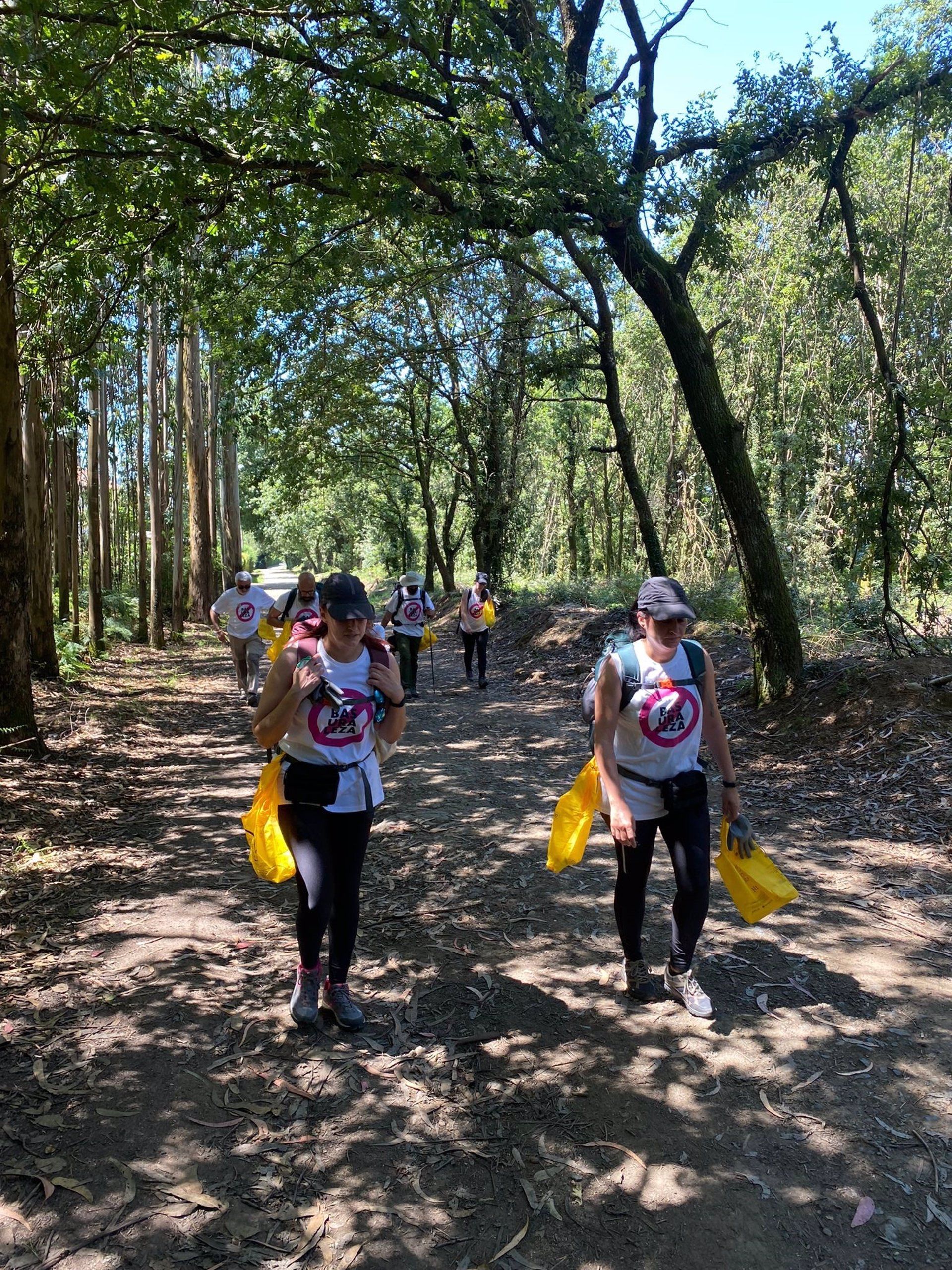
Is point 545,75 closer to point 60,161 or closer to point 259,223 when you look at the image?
point 259,223

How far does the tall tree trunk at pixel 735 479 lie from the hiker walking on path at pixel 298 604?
434 cm

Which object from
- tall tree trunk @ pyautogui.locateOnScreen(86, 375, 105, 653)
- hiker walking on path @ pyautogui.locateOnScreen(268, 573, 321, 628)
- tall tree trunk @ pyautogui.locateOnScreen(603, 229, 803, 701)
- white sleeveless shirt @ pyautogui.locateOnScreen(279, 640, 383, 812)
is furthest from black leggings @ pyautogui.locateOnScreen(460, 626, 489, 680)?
white sleeveless shirt @ pyautogui.locateOnScreen(279, 640, 383, 812)

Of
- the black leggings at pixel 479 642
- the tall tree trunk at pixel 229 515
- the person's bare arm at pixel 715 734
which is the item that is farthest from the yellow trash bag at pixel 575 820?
the tall tree trunk at pixel 229 515

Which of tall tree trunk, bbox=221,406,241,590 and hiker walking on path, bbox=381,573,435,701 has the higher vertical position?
tall tree trunk, bbox=221,406,241,590

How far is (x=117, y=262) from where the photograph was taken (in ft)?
33.2

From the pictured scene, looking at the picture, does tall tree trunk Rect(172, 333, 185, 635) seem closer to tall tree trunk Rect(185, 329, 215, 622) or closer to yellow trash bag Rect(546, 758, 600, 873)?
tall tree trunk Rect(185, 329, 215, 622)

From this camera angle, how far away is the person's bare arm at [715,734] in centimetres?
368

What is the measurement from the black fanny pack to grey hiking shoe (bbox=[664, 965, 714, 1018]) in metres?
0.79

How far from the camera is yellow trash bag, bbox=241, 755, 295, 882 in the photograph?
3.62 metres

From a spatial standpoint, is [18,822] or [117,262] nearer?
[18,822]

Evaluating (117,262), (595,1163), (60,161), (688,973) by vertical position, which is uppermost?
(117,262)

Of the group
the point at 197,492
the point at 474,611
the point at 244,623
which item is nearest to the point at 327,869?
the point at 244,623

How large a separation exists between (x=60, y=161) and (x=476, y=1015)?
6801 millimetres

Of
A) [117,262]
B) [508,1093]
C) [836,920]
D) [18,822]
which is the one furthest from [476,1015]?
[117,262]
